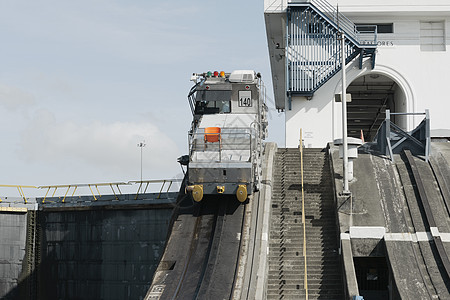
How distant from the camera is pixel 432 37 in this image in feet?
115

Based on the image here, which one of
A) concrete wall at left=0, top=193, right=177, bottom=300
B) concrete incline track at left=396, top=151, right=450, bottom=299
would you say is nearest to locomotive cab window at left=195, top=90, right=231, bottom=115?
concrete incline track at left=396, top=151, right=450, bottom=299

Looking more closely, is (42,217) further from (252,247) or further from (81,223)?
(252,247)

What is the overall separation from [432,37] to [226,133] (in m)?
18.2

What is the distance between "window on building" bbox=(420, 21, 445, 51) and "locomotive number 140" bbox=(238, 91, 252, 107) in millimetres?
14939

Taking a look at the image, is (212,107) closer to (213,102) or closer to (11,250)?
(213,102)

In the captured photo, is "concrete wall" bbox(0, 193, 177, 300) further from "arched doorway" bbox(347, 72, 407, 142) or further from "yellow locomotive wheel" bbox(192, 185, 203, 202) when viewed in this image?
"arched doorway" bbox(347, 72, 407, 142)

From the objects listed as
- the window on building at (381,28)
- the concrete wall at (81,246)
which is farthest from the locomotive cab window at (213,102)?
the window on building at (381,28)

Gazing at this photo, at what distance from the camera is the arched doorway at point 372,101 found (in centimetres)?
3838

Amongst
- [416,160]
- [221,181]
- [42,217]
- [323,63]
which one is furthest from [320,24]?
[42,217]

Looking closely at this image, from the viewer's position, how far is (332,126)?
34.3 meters

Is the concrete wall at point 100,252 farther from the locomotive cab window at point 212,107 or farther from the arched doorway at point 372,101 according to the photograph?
the arched doorway at point 372,101

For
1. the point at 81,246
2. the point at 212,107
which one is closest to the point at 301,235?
the point at 212,107

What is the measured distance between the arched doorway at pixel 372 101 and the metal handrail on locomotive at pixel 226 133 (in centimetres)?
1317

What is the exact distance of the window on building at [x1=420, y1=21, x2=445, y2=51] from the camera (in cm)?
3500
